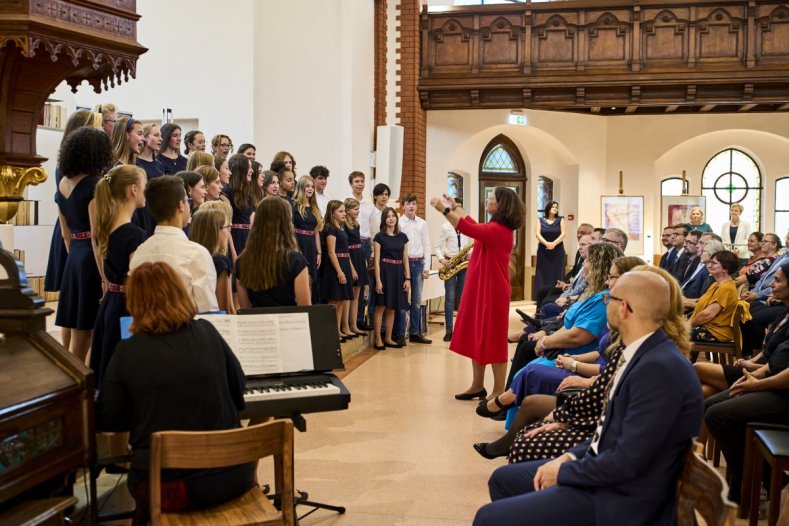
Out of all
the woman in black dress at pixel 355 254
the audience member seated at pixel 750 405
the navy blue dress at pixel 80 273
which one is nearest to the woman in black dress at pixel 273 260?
the navy blue dress at pixel 80 273

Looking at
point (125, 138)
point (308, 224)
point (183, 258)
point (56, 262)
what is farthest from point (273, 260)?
point (308, 224)

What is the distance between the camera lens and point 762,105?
13.6m

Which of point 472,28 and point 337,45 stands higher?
point 472,28

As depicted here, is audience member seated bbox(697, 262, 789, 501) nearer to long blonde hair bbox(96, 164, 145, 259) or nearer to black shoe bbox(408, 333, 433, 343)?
long blonde hair bbox(96, 164, 145, 259)

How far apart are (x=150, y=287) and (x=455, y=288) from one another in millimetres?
7854

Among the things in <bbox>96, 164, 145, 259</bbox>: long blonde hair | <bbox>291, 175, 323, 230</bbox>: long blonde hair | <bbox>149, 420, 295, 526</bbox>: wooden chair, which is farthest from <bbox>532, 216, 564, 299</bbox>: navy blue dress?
<bbox>149, 420, 295, 526</bbox>: wooden chair

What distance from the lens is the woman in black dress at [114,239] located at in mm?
3910

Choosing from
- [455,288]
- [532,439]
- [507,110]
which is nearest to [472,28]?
[507,110]

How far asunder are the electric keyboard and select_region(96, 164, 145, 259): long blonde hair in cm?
103

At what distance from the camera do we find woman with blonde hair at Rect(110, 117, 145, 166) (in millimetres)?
4977

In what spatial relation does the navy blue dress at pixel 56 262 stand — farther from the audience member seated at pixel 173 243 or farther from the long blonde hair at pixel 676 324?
the long blonde hair at pixel 676 324

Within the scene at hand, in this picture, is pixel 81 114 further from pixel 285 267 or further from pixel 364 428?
pixel 364 428

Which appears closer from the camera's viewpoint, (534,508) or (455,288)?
(534,508)

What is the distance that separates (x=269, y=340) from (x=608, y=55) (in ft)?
34.5
